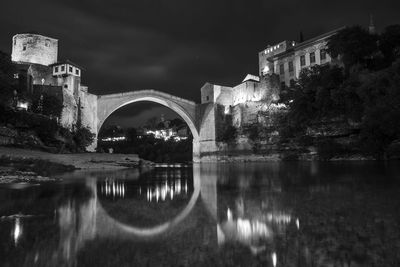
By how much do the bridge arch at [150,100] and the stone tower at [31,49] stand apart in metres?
8.87

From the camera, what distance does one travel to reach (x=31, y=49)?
33656 mm

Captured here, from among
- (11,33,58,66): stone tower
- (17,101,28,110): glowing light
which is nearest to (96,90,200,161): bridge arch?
(17,101,28,110): glowing light

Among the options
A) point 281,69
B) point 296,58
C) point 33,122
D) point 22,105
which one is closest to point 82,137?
point 22,105

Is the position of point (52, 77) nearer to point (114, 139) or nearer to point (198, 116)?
point (198, 116)

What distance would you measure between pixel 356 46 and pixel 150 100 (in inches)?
996

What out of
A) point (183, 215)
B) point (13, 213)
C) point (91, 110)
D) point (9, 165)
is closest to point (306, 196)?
point (183, 215)

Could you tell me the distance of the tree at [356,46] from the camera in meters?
Answer: 23.1

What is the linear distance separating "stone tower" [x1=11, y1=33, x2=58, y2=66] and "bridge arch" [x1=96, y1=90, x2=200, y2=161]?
8.87 metres

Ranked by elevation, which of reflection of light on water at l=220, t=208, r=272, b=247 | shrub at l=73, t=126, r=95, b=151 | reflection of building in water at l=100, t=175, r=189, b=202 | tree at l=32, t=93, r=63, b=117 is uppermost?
tree at l=32, t=93, r=63, b=117

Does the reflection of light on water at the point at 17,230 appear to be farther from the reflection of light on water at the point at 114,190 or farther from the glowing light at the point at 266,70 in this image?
the glowing light at the point at 266,70

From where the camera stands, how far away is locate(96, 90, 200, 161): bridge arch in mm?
32656

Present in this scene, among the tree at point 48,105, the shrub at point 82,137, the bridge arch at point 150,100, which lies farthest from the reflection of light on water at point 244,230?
the bridge arch at point 150,100

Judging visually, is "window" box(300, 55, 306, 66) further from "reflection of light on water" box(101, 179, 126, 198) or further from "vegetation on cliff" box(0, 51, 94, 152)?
"reflection of light on water" box(101, 179, 126, 198)

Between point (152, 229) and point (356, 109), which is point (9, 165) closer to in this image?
point (152, 229)
